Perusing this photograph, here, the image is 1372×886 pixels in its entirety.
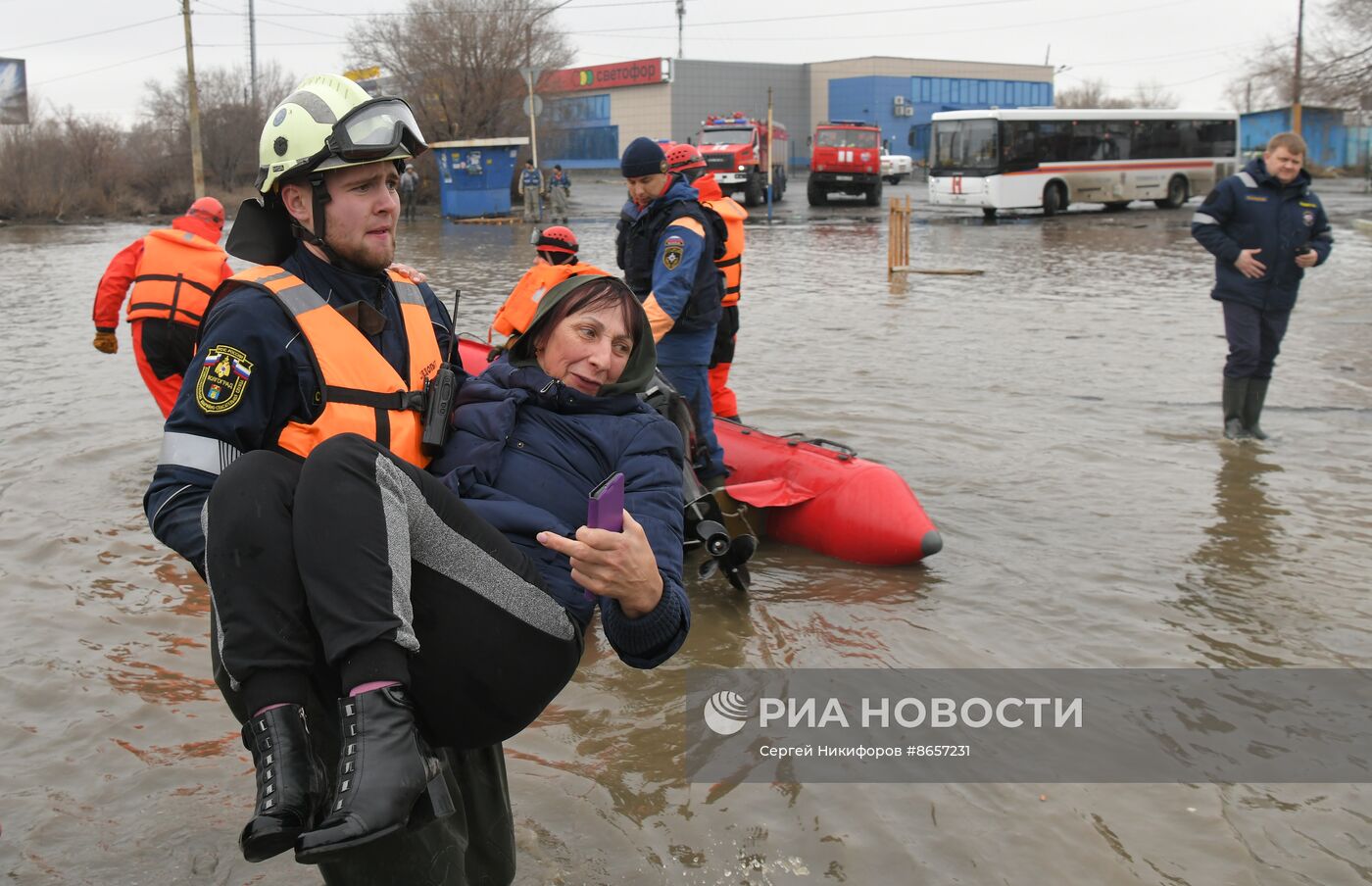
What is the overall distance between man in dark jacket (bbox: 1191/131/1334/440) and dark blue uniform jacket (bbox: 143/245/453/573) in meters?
7.00

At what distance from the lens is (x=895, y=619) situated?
5.36m

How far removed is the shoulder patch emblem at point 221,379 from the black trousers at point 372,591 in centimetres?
20

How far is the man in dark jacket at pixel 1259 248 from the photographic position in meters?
7.82

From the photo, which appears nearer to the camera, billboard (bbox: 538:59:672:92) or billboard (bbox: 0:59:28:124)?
billboard (bbox: 0:59:28:124)

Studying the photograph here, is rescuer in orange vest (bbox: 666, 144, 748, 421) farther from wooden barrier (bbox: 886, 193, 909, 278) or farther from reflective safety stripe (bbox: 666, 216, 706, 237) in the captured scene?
wooden barrier (bbox: 886, 193, 909, 278)

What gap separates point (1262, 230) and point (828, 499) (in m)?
3.97

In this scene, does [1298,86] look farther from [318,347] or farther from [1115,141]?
[318,347]

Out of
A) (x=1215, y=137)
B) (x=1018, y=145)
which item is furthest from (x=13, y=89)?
(x=1215, y=137)

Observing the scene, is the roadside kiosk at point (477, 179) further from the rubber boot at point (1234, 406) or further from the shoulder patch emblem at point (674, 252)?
the shoulder patch emblem at point (674, 252)

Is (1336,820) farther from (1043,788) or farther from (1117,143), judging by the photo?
(1117,143)

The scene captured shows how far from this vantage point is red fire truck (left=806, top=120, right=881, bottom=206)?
120 ft

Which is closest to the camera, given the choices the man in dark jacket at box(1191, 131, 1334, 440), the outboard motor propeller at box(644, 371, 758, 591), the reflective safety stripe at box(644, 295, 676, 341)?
the outboard motor propeller at box(644, 371, 758, 591)

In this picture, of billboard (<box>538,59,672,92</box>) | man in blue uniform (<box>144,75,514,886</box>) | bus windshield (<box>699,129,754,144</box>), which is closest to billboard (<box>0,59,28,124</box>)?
billboard (<box>538,59,672,92</box>)

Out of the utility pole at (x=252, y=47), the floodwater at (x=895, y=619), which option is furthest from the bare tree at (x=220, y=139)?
the floodwater at (x=895, y=619)
